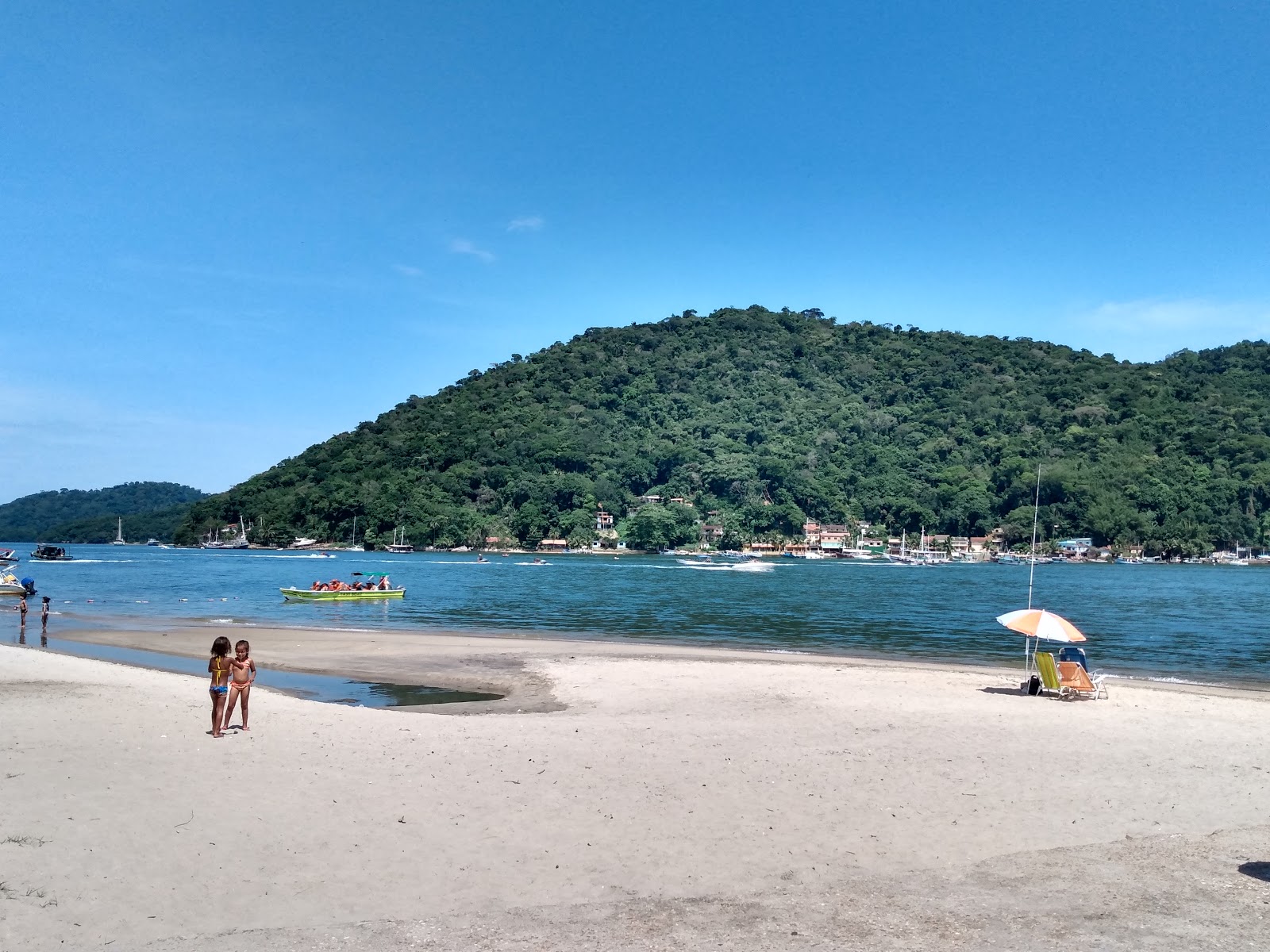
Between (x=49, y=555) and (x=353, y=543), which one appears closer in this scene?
(x=49, y=555)

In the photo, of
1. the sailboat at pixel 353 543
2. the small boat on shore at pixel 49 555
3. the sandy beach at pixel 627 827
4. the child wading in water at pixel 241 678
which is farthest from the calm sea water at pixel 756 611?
the sailboat at pixel 353 543

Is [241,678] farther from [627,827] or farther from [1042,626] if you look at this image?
[1042,626]

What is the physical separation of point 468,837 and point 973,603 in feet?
178

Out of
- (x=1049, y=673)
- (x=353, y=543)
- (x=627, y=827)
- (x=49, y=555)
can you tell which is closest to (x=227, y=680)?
(x=627, y=827)

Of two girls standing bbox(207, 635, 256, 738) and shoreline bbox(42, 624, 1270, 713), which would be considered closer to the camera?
two girls standing bbox(207, 635, 256, 738)

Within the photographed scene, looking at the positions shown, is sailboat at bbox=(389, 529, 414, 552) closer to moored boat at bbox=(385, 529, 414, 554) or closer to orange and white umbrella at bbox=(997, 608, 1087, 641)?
moored boat at bbox=(385, 529, 414, 554)

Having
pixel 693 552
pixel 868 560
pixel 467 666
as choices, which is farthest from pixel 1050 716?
pixel 693 552

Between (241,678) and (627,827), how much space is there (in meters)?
6.69

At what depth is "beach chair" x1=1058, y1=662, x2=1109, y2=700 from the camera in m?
18.7

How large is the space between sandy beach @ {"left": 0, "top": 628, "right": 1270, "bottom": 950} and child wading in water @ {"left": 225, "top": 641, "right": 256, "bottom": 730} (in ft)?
1.24

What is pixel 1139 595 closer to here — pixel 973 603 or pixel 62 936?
pixel 973 603

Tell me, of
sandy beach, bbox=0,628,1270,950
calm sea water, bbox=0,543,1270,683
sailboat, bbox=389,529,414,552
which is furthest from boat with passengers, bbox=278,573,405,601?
sailboat, bbox=389,529,414,552

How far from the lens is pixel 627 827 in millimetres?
9305

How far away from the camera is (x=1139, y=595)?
72250 millimetres
